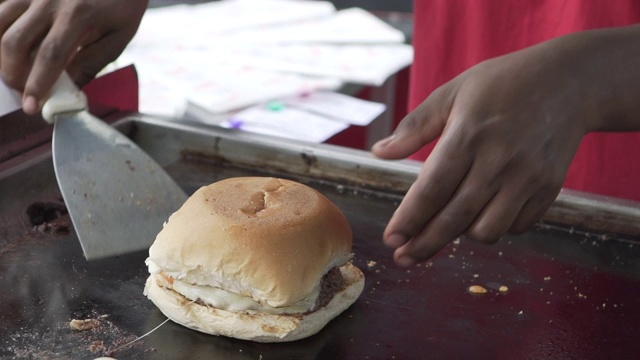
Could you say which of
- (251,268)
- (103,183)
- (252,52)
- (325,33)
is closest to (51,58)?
(103,183)

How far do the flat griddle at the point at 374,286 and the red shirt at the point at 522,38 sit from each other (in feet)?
1.02

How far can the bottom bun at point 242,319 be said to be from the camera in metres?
1.72

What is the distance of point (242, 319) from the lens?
1.72 m

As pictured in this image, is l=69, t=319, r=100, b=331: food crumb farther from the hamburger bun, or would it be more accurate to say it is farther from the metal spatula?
the metal spatula

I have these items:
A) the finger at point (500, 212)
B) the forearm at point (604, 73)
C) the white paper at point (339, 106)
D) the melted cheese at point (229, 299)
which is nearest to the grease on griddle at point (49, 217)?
the melted cheese at point (229, 299)

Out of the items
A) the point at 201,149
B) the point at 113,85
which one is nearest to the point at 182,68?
the point at 113,85

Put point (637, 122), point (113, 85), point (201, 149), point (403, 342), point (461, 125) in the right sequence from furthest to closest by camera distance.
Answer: point (113, 85) < point (201, 149) < point (403, 342) < point (637, 122) < point (461, 125)

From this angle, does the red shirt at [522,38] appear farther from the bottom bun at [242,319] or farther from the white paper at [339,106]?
the bottom bun at [242,319]

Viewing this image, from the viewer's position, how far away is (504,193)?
1407mm

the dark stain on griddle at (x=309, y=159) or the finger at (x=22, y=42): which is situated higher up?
the finger at (x=22, y=42)

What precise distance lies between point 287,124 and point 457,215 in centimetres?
196

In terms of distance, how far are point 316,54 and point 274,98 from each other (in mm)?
667

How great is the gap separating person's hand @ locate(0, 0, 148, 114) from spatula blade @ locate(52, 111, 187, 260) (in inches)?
4.9

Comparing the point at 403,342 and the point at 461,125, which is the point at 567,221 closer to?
the point at 403,342
